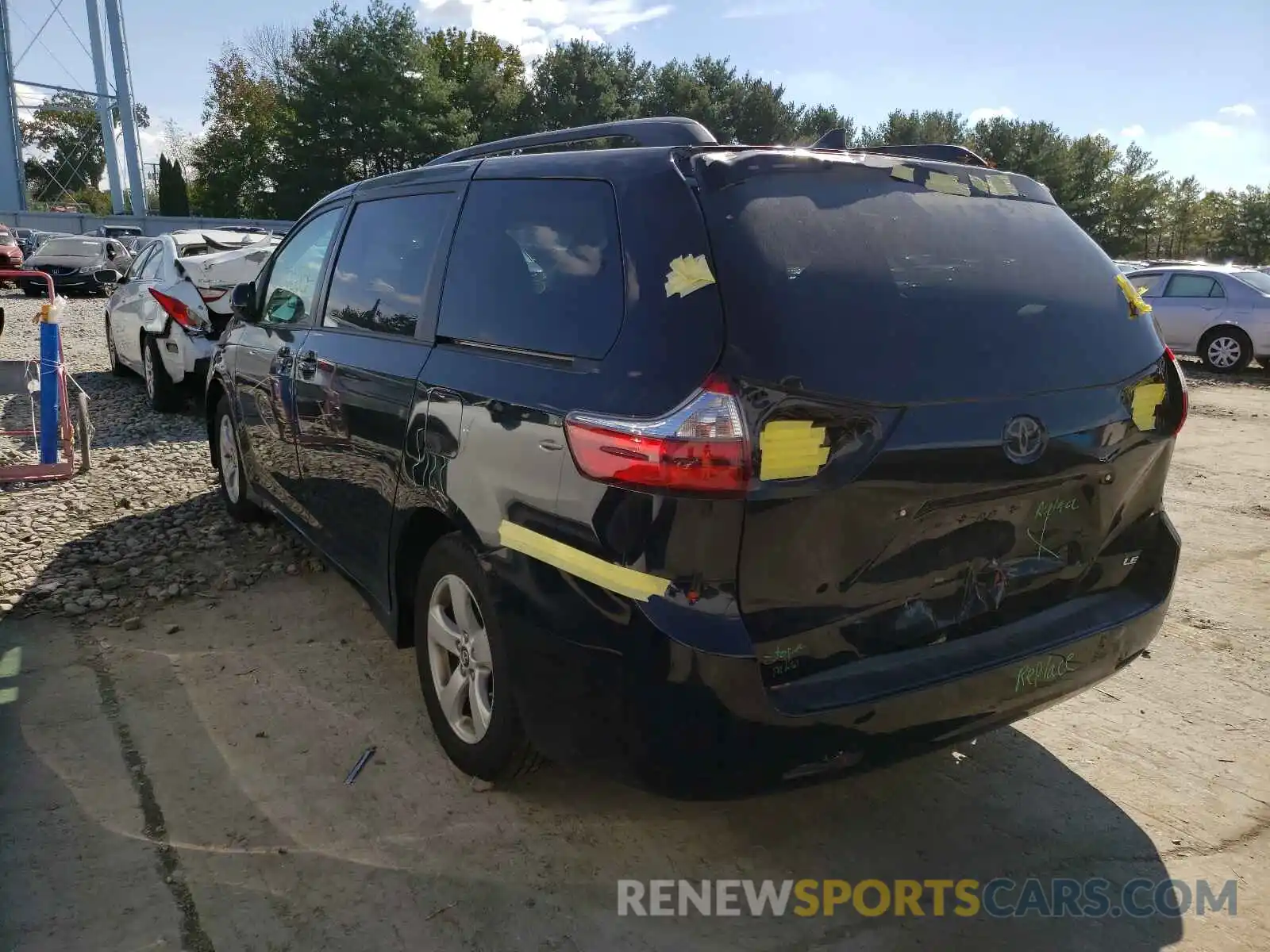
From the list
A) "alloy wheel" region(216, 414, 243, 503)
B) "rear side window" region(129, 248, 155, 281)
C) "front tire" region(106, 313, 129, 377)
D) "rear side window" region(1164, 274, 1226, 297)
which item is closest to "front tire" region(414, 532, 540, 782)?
"alloy wheel" region(216, 414, 243, 503)

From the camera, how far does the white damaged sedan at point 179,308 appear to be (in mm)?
8234

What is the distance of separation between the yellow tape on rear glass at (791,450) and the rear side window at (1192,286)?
15.9m

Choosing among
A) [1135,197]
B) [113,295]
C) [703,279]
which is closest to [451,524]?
[703,279]

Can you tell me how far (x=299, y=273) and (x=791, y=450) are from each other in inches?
124

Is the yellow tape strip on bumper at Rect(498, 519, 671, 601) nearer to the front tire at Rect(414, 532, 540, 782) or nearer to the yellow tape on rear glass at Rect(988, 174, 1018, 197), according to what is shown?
the front tire at Rect(414, 532, 540, 782)

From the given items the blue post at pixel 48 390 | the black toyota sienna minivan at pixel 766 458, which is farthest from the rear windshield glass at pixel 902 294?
the blue post at pixel 48 390

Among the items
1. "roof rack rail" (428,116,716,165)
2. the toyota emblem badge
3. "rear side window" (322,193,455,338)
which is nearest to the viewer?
the toyota emblem badge

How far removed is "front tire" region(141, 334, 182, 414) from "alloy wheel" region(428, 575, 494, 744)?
665 cm

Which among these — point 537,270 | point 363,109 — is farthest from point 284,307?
point 363,109

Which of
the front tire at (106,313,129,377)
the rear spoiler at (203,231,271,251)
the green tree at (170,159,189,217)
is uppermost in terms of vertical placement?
the green tree at (170,159,189,217)

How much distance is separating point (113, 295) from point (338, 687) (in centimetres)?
877

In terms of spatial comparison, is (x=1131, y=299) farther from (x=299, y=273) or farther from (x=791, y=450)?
(x=299, y=273)

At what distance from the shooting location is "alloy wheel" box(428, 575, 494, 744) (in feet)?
9.34

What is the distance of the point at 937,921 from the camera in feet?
8.14
